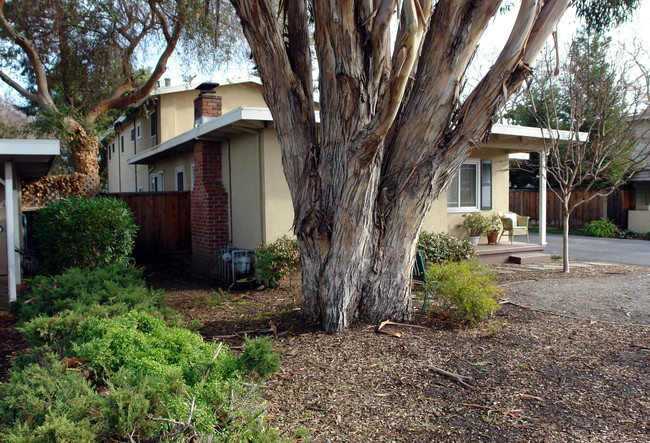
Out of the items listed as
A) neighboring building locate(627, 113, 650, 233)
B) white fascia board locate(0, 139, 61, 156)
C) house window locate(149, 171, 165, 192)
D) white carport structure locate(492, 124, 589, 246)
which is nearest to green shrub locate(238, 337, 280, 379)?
white fascia board locate(0, 139, 61, 156)

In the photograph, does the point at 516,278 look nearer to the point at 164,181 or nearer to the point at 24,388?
the point at 24,388

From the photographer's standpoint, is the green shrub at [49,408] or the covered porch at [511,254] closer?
the green shrub at [49,408]

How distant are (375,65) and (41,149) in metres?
4.95

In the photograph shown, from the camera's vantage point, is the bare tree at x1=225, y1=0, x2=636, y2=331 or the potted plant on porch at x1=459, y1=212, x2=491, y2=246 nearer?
the bare tree at x1=225, y1=0, x2=636, y2=331

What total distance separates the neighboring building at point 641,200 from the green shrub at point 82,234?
60.5ft

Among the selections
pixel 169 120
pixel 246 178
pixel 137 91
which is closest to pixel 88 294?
pixel 246 178

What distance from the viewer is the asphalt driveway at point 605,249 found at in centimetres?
1291

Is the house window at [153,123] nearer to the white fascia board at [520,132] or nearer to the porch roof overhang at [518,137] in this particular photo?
the porch roof overhang at [518,137]

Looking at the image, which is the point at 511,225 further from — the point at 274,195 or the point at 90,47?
the point at 90,47

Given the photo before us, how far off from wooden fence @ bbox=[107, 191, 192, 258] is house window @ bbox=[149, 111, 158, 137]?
4.82 m

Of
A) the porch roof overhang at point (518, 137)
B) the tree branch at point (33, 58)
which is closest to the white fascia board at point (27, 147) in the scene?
the porch roof overhang at point (518, 137)

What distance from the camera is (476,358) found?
174 inches

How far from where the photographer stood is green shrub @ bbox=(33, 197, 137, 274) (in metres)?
8.37

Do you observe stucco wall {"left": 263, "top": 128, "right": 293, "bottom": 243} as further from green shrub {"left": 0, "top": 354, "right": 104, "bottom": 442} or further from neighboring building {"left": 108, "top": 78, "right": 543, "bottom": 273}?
green shrub {"left": 0, "top": 354, "right": 104, "bottom": 442}
